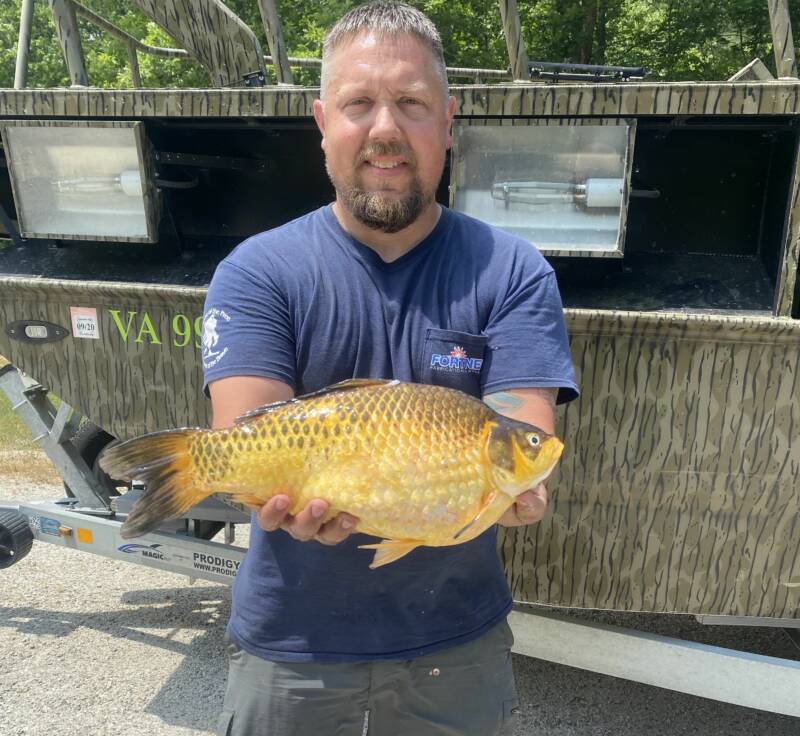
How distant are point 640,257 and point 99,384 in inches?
86.6

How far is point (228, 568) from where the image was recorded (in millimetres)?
3486

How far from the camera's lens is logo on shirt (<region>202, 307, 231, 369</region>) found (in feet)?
6.05

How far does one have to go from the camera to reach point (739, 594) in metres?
2.76

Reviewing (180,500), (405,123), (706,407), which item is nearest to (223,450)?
(180,500)

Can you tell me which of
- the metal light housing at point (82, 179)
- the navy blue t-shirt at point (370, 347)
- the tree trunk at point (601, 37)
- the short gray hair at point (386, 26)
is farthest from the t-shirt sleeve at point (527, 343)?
the tree trunk at point (601, 37)

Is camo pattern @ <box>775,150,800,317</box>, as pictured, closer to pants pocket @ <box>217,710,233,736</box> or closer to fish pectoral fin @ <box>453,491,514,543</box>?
fish pectoral fin @ <box>453,491,514,543</box>

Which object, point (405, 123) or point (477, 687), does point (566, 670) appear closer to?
point (477, 687)

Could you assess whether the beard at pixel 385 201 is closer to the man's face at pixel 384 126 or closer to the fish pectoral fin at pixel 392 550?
the man's face at pixel 384 126

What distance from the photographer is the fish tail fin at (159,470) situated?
5.71ft

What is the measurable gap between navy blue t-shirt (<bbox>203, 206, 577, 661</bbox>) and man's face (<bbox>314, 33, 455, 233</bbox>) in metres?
0.13

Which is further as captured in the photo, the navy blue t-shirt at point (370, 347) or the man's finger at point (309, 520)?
the navy blue t-shirt at point (370, 347)

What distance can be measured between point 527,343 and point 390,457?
0.45 m

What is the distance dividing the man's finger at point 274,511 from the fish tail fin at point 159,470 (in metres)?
0.15

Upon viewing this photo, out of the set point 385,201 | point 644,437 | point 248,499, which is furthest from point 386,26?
point 644,437
